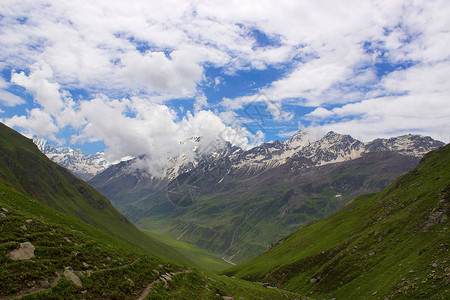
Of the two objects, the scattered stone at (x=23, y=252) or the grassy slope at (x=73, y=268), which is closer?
the grassy slope at (x=73, y=268)

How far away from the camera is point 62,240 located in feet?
67.7

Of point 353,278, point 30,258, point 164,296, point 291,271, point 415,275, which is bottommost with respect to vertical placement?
point 291,271

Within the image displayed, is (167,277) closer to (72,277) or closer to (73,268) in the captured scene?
(73,268)

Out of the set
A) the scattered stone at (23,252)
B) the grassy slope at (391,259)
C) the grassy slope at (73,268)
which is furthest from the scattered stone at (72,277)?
the grassy slope at (391,259)

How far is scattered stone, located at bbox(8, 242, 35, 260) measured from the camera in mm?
15352

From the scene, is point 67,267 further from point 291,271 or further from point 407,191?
point 407,191

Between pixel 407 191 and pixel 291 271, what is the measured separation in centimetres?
4839

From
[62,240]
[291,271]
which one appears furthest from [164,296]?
[291,271]

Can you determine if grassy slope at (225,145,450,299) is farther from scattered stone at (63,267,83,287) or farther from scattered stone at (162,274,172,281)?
scattered stone at (63,267,83,287)

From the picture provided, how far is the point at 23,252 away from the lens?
52.9ft

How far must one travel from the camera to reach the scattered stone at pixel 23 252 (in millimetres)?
15352

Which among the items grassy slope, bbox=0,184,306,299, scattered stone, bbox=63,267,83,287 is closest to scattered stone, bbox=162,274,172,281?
grassy slope, bbox=0,184,306,299

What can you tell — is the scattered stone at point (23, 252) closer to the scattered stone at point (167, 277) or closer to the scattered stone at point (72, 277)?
the scattered stone at point (72, 277)

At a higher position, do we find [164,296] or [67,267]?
[67,267]
